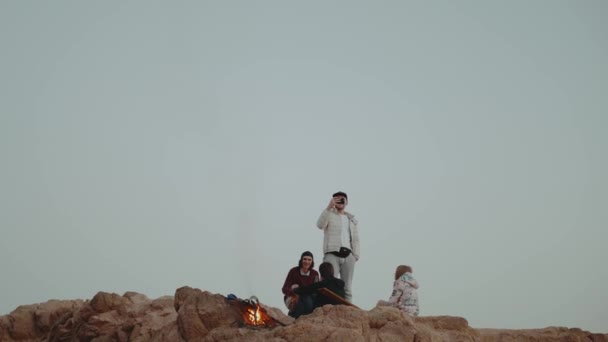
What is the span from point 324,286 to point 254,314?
58.4 inches

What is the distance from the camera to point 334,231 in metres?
14.0

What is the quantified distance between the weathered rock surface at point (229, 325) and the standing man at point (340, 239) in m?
1.60

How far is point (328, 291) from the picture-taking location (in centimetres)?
1202

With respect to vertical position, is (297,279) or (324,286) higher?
(297,279)

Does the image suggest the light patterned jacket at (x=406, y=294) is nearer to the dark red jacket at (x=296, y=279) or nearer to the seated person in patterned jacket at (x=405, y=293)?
the seated person in patterned jacket at (x=405, y=293)

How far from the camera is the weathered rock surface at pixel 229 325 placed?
11.0m

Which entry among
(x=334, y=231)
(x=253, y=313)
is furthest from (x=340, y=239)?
(x=253, y=313)

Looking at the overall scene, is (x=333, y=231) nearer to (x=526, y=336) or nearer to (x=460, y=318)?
(x=460, y=318)

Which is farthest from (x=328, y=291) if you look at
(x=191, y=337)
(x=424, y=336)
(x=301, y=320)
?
(x=191, y=337)

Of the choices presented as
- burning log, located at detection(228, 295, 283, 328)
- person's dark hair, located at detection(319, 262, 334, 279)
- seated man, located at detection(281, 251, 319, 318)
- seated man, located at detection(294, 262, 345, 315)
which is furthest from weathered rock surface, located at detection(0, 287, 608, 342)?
person's dark hair, located at detection(319, 262, 334, 279)

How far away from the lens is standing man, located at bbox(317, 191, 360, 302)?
13898 mm

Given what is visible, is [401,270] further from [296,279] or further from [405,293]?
[296,279]

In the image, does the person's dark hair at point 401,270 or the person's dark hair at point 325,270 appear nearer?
the person's dark hair at point 325,270

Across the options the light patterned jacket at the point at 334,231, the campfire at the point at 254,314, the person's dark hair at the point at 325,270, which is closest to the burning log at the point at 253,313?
the campfire at the point at 254,314
